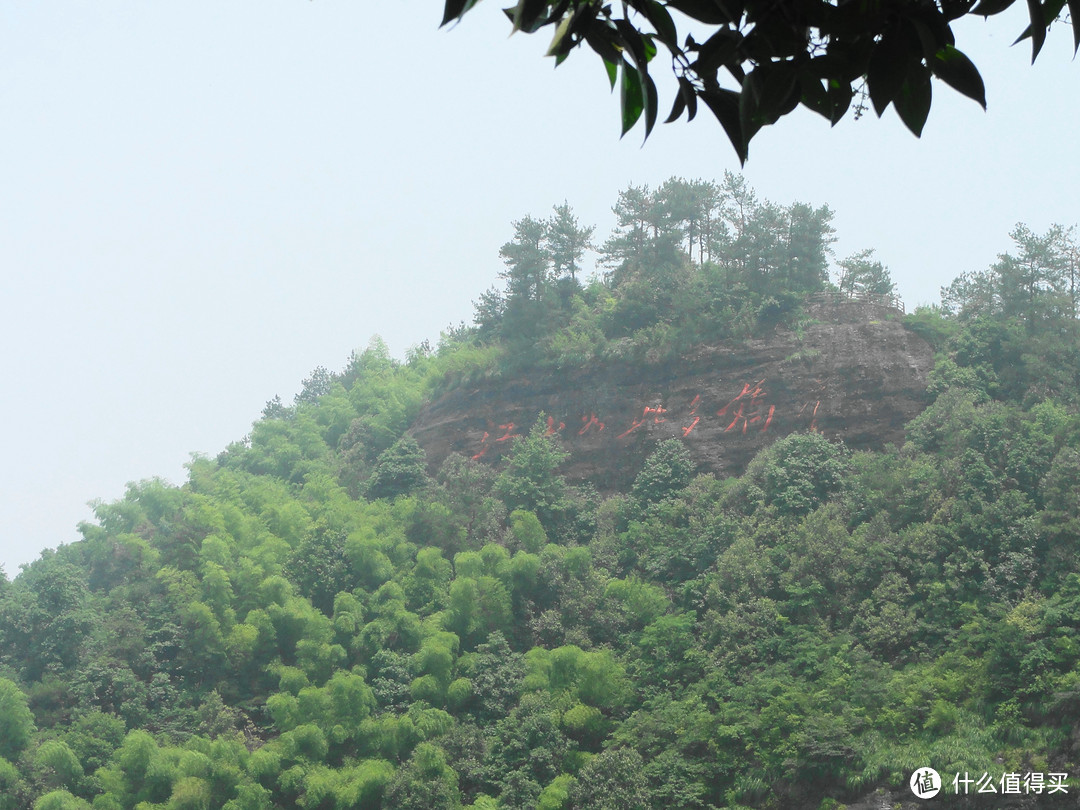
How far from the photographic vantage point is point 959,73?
0.89 meters

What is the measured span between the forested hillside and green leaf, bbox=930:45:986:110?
949 cm

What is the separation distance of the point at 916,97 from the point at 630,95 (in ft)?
0.86

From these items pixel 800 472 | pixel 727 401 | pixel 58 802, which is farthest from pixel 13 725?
pixel 727 401

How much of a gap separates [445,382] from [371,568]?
18.3ft

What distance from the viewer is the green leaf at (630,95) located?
3.19 ft

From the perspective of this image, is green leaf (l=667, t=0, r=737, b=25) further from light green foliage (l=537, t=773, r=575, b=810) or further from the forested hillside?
light green foliage (l=537, t=773, r=575, b=810)

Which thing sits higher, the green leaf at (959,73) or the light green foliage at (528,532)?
the green leaf at (959,73)

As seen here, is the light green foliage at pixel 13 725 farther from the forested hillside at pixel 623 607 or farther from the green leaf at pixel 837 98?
the green leaf at pixel 837 98

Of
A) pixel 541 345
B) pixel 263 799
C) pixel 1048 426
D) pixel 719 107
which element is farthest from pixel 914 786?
pixel 541 345

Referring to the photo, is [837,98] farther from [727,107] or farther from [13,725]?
[13,725]

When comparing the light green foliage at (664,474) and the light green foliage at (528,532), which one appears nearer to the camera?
the light green foliage at (528,532)

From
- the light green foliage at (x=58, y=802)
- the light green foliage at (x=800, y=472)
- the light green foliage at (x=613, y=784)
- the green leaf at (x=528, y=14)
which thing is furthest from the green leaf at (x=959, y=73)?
the light green foliage at (x=800, y=472)

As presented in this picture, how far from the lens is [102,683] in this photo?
13086 millimetres

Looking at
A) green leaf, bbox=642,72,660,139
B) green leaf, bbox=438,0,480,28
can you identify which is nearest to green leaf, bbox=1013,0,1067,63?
green leaf, bbox=642,72,660,139
